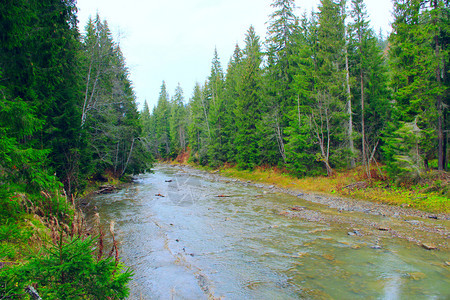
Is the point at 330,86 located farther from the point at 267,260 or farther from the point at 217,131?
the point at 217,131

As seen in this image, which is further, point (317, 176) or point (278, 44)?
point (278, 44)

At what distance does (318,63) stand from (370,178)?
1214cm

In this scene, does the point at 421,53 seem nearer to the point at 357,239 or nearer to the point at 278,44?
the point at 357,239

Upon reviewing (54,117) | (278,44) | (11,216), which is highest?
(278,44)

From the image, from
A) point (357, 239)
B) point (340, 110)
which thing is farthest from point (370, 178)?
point (357, 239)

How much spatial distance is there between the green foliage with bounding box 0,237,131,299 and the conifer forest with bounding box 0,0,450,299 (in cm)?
1

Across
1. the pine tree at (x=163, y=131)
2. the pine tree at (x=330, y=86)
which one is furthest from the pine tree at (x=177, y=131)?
the pine tree at (x=330, y=86)

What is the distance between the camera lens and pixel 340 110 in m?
22.8

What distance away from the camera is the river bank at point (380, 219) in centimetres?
998

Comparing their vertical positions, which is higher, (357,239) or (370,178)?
(370,178)

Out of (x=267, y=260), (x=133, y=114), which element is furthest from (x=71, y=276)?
(x=133, y=114)

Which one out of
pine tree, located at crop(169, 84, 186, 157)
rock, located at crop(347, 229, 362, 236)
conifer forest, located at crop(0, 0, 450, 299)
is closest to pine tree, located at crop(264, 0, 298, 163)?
conifer forest, located at crop(0, 0, 450, 299)

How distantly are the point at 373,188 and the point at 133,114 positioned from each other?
2589 centimetres

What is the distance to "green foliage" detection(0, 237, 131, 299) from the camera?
95.1 inches
